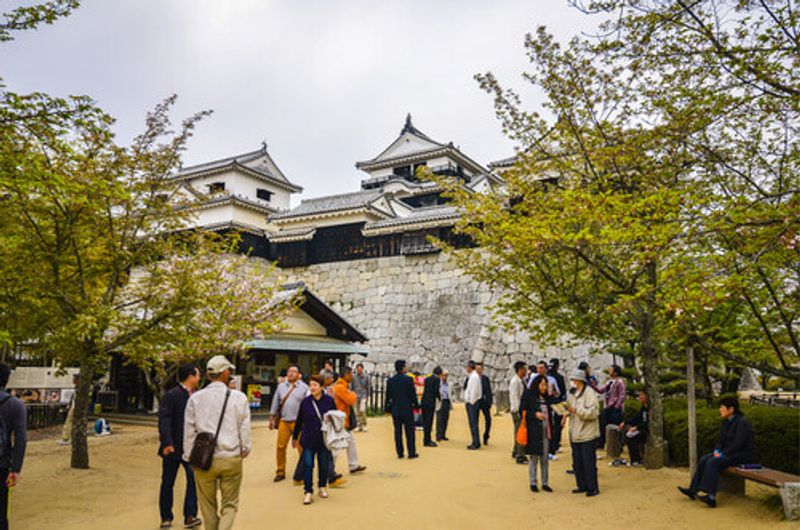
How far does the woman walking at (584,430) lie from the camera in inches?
299

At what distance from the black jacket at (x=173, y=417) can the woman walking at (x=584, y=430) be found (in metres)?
5.00

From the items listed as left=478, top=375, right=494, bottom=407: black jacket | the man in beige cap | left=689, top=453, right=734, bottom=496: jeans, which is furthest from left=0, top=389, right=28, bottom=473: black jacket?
left=478, top=375, right=494, bottom=407: black jacket

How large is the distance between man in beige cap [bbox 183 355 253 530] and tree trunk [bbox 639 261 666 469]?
681 centimetres

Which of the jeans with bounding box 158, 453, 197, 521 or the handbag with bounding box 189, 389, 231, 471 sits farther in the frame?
the jeans with bounding box 158, 453, 197, 521

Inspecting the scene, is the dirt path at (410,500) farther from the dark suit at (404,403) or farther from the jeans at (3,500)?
the jeans at (3,500)

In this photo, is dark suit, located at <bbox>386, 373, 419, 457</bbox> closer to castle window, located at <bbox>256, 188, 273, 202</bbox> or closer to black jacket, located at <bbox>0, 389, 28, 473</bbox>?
black jacket, located at <bbox>0, 389, 28, 473</bbox>

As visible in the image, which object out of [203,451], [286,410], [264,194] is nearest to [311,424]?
[286,410]

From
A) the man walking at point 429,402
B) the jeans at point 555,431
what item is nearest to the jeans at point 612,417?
the jeans at point 555,431

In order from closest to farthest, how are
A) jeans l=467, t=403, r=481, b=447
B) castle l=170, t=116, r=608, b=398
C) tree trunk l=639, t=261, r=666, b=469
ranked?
tree trunk l=639, t=261, r=666, b=469
jeans l=467, t=403, r=481, b=447
castle l=170, t=116, r=608, b=398

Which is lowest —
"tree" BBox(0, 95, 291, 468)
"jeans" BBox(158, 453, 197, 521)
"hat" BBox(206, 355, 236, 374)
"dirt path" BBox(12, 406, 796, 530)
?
"dirt path" BBox(12, 406, 796, 530)

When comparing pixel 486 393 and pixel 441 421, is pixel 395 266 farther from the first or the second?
pixel 486 393

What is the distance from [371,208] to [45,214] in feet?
68.1

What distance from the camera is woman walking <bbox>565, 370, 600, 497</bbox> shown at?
24.9ft

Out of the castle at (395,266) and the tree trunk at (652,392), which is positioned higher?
the castle at (395,266)
